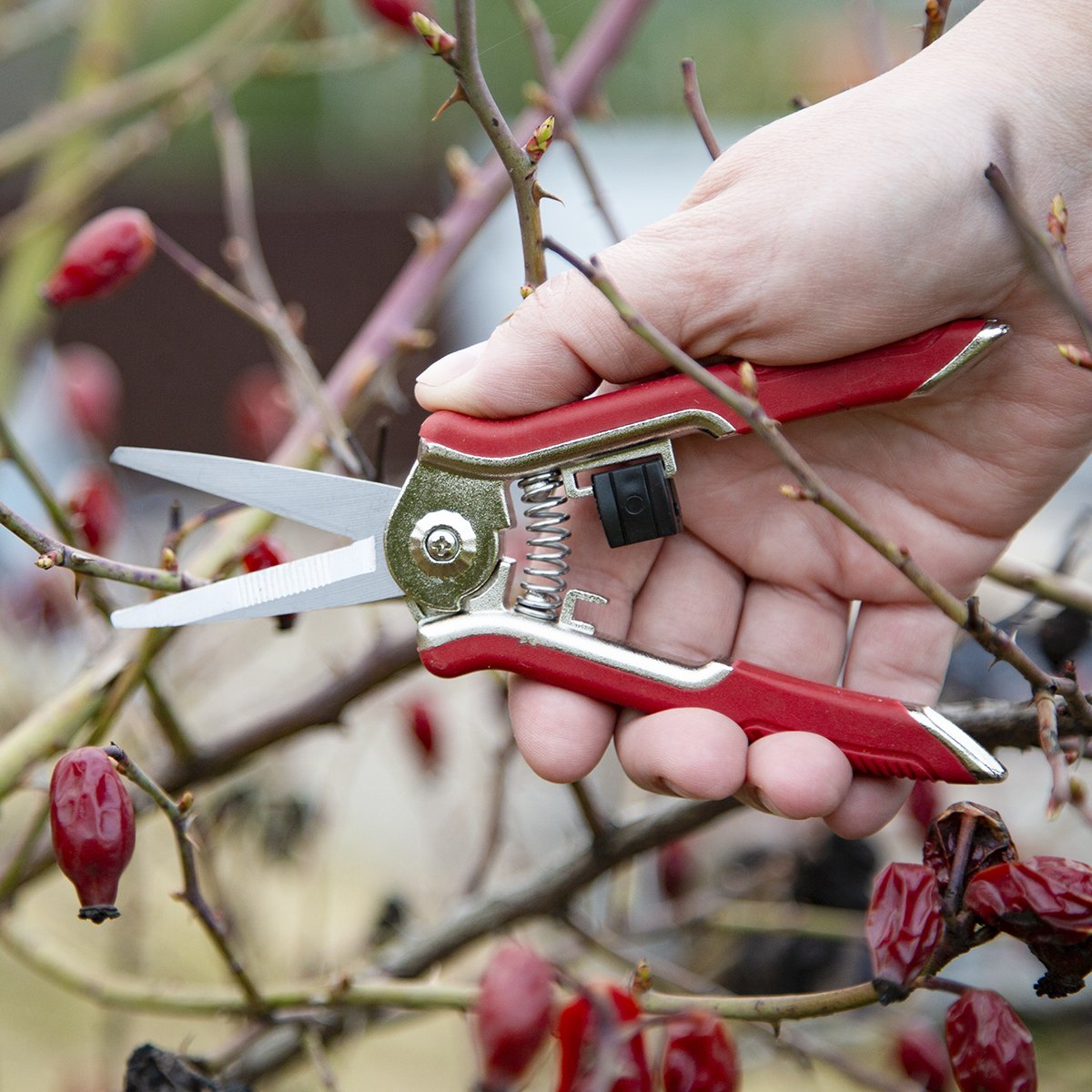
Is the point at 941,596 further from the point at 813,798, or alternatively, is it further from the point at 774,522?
the point at 774,522

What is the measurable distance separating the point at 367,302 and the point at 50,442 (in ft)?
12.3

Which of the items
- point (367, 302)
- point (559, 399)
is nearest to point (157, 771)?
point (559, 399)

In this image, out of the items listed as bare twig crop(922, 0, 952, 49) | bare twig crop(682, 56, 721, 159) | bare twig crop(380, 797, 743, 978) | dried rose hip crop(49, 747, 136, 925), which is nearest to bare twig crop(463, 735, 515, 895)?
bare twig crop(380, 797, 743, 978)

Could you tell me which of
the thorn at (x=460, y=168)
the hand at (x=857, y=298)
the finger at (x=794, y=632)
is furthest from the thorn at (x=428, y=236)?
the finger at (x=794, y=632)

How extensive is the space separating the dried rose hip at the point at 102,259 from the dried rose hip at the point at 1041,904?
81 cm

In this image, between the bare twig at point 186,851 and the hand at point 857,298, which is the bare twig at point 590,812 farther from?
the bare twig at point 186,851

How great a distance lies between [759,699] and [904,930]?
199mm

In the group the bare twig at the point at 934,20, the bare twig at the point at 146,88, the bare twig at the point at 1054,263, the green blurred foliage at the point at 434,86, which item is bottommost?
the bare twig at the point at 1054,263

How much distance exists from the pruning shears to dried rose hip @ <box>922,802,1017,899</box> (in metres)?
0.08

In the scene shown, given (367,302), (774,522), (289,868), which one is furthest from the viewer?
(367,302)

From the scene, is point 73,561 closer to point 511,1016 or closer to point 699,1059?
point 511,1016

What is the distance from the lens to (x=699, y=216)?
0.75m

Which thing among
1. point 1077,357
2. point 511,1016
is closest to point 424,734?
point 511,1016

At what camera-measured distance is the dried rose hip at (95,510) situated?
1.04 m
